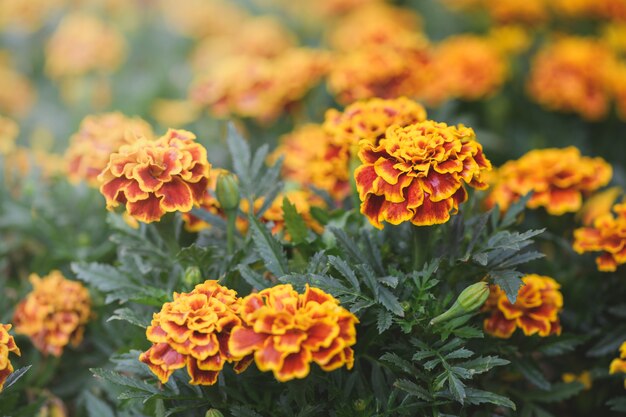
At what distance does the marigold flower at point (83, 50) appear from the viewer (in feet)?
9.41

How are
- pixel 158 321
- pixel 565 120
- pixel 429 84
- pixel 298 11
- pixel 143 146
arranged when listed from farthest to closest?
pixel 298 11
pixel 565 120
pixel 429 84
pixel 143 146
pixel 158 321

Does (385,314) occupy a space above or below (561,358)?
above

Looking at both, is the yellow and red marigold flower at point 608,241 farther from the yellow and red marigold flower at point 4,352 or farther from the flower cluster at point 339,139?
the yellow and red marigold flower at point 4,352

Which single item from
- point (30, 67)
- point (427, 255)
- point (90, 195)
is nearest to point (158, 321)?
point (427, 255)

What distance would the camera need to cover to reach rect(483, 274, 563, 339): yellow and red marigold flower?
4.49 ft

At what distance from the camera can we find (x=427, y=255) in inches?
54.2

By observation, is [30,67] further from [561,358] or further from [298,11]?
[561,358]

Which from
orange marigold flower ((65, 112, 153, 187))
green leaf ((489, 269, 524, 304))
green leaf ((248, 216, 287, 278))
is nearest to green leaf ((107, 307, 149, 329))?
green leaf ((248, 216, 287, 278))

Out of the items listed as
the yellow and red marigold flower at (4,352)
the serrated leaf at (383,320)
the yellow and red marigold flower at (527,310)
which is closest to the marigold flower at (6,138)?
the yellow and red marigold flower at (4,352)

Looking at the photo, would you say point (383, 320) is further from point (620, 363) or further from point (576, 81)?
point (576, 81)

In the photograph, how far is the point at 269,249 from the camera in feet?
4.33

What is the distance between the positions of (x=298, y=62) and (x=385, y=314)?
4.10 ft

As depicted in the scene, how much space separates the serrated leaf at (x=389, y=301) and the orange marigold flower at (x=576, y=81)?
1690mm

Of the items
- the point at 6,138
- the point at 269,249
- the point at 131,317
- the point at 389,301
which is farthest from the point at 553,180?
the point at 6,138
